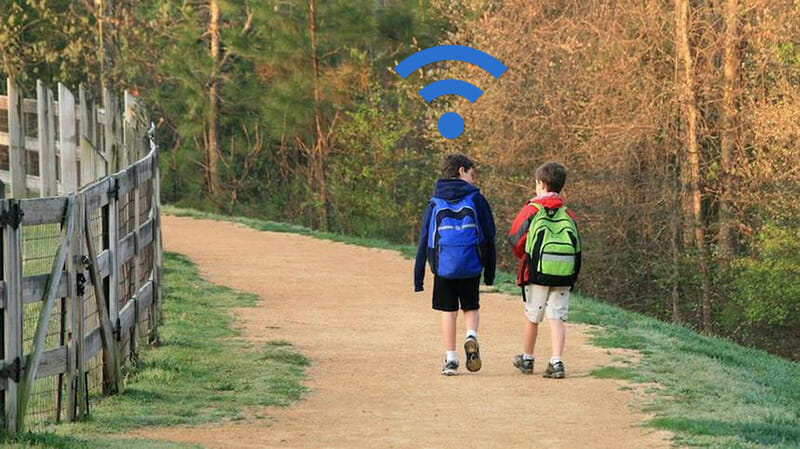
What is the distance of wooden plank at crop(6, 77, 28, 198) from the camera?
16.9 metres

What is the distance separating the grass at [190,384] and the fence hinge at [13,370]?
318 millimetres

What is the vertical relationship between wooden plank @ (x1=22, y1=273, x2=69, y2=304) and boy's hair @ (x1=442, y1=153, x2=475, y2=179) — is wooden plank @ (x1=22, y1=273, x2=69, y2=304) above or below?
below

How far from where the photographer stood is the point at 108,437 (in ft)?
27.0

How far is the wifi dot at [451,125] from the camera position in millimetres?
30281

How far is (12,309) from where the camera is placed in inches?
299

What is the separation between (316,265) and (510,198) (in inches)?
407

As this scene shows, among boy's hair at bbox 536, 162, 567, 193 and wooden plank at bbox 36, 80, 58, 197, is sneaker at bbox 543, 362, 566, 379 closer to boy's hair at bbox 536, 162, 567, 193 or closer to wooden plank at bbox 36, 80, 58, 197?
boy's hair at bbox 536, 162, 567, 193

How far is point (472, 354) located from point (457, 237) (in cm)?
89

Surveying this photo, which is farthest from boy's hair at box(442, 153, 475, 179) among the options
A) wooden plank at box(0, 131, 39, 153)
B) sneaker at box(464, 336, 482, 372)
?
wooden plank at box(0, 131, 39, 153)

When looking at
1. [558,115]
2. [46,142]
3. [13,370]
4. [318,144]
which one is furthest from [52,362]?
[318,144]

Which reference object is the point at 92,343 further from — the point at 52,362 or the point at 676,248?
the point at 676,248

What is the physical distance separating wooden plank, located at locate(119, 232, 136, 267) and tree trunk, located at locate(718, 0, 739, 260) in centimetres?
1648

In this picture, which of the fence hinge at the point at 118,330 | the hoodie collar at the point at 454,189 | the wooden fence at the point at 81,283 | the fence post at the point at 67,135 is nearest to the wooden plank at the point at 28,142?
the fence post at the point at 67,135

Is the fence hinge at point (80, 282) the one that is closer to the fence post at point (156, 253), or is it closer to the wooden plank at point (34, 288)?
the wooden plank at point (34, 288)
